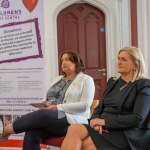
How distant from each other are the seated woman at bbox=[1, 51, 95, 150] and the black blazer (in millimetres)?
492

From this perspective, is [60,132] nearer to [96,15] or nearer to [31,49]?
[31,49]

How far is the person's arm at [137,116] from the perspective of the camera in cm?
192

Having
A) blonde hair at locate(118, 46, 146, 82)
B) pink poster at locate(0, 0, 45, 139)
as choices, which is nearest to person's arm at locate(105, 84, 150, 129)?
blonde hair at locate(118, 46, 146, 82)

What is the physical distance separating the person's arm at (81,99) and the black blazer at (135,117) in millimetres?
468

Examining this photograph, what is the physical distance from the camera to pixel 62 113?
241cm

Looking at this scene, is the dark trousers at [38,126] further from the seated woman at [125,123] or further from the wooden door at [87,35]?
the wooden door at [87,35]

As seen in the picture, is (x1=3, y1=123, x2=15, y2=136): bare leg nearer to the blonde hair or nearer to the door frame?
the blonde hair

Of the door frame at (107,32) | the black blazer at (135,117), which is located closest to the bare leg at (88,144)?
the black blazer at (135,117)

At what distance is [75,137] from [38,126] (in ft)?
1.72

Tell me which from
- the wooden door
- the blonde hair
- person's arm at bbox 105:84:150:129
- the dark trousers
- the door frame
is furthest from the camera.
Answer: the wooden door

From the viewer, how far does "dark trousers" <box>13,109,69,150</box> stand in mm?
2354

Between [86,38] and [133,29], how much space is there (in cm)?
83

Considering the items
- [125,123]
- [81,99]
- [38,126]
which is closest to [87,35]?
[81,99]

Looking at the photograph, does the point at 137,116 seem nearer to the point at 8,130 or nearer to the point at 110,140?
the point at 110,140
